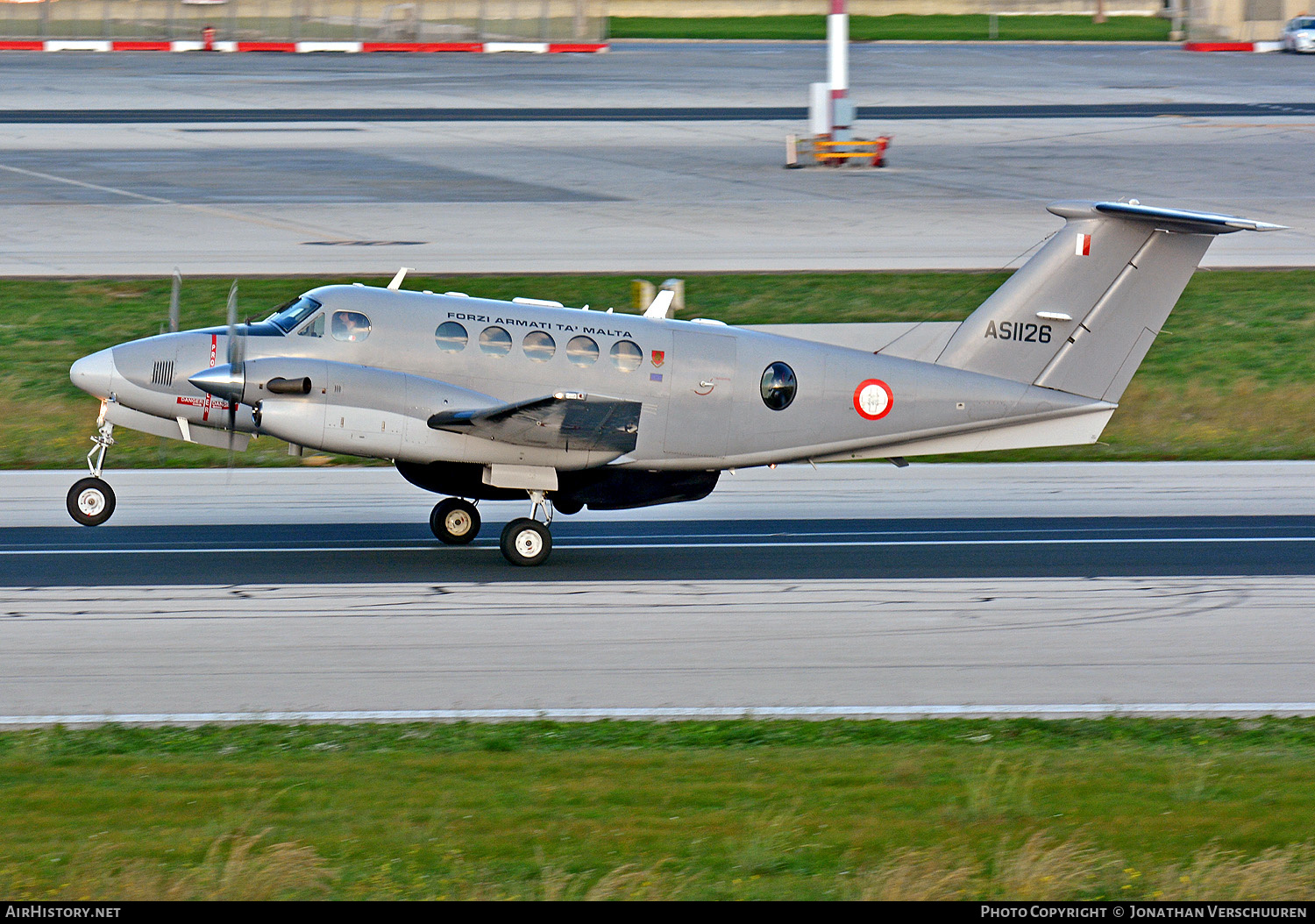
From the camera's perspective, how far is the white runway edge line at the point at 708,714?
1220 cm

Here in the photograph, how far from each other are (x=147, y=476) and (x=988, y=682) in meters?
Result: 14.6

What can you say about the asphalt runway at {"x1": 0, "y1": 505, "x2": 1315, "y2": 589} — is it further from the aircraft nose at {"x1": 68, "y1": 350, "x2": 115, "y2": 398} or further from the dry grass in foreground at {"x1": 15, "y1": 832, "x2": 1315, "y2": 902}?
the dry grass in foreground at {"x1": 15, "y1": 832, "x2": 1315, "y2": 902}

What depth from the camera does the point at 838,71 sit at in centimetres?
4616

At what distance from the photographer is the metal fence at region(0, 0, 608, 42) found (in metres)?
83.1

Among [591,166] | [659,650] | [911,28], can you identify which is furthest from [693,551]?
[911,28]

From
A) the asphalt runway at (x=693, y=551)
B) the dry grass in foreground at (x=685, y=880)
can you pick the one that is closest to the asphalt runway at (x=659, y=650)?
the asphalt runway at (x=693, y=551)

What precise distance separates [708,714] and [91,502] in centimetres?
944

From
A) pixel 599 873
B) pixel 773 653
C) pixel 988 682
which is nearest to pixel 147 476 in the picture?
pixel 773 653

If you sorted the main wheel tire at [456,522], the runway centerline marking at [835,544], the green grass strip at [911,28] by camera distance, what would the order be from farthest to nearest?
the green grass strip at [911,28]
the main wheel tire at [456,522]
the runway centerline marking at [835,544]

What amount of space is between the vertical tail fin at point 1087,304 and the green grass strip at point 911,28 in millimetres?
81580

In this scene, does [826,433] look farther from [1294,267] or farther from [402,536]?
[1294,267]

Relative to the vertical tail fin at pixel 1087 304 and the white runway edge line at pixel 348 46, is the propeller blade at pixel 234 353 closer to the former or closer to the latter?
the vertical tail fin at pixel 1087 304

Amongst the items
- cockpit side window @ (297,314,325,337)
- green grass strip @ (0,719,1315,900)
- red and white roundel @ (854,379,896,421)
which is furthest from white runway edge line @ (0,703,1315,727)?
Answer: cockpit side window @ (297,314,325,337)

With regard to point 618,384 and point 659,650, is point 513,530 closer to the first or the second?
point 618,384
